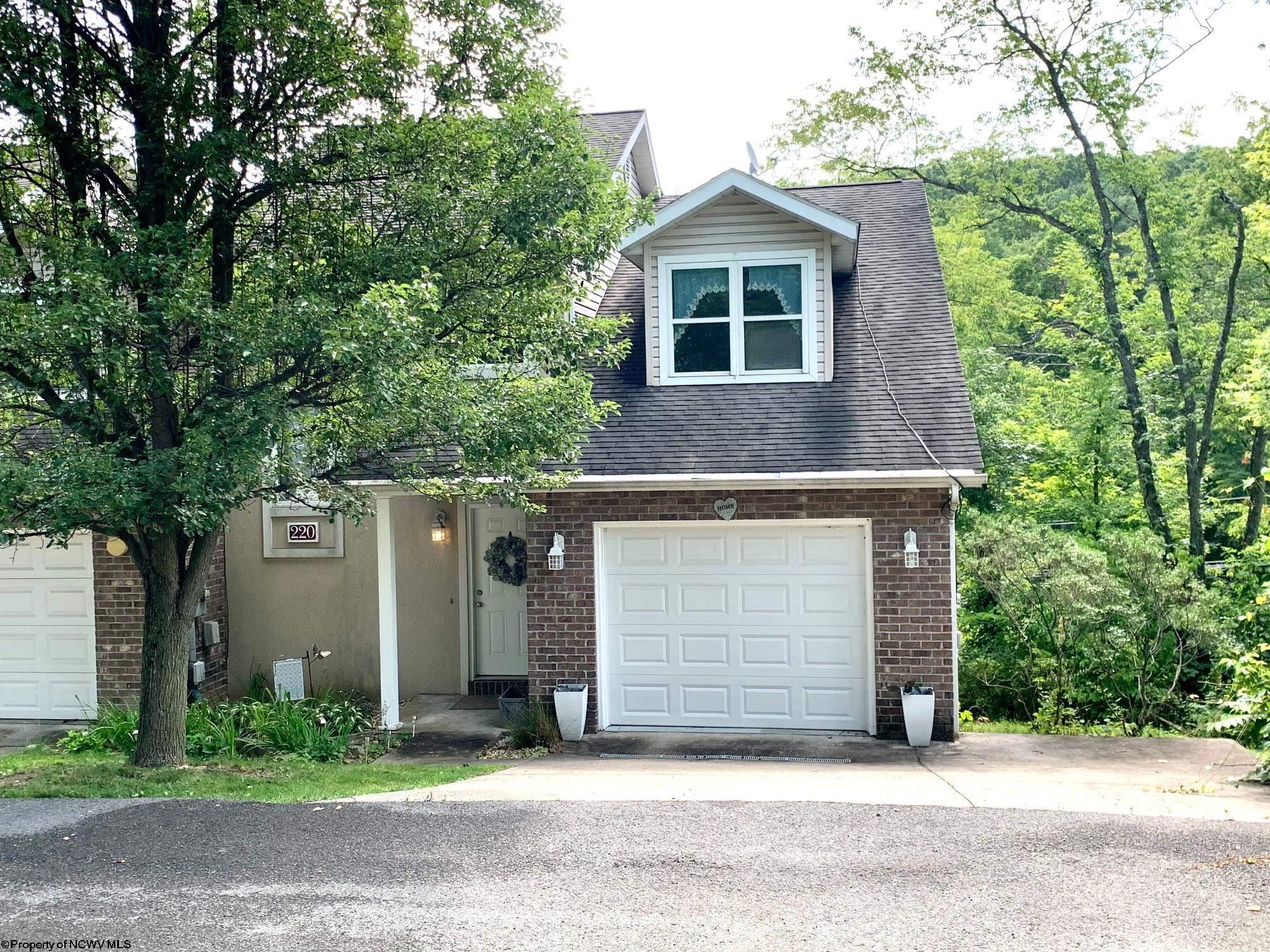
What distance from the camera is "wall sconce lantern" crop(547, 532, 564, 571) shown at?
1076 centimetres

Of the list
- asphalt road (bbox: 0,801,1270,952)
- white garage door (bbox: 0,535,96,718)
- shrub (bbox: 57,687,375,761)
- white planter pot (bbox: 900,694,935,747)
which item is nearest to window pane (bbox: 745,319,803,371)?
white planter pot (bbox: 900,694,935,747)

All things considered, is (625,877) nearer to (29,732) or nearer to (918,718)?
(918,718)

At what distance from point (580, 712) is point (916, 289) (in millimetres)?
6664

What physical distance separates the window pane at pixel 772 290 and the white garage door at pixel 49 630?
7916 millimetres

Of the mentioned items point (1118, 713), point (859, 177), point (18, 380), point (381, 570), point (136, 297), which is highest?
point (859, 177)

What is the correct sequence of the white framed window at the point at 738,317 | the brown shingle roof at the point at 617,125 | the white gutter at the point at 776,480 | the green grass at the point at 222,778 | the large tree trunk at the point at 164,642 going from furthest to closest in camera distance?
the brown shingle roof at the point at 617,125, the white framed window at the point at 738,317, the white gutter at the point at 776,480, the large tree trunk at the point at 164,642, the green grass at the point at 222,778

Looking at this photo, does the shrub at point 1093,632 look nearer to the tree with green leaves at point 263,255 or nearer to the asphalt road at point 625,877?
the asphalt road at point 625,877

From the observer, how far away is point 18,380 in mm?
7422

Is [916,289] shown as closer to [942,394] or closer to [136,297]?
[942,394]

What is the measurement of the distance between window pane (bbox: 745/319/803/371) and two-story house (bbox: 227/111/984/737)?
0.02 metres

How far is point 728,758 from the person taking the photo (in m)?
9.77

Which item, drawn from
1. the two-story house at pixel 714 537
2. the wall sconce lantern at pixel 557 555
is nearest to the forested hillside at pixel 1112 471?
the two-story house at pixel 714 537

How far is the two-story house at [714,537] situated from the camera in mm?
10305

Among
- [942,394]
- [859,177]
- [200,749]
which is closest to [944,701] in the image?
[942,394]
